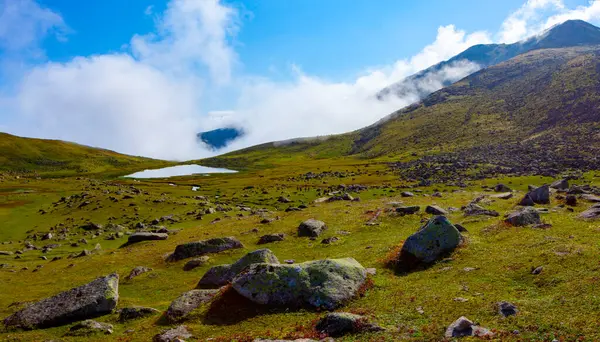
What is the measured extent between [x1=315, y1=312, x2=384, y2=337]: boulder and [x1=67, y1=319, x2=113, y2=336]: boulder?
15334mm

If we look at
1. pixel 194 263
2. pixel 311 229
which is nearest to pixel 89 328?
pixel 194 263

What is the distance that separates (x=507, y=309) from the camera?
749 inches

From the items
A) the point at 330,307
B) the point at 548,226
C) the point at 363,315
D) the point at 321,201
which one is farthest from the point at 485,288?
the point at 321,201

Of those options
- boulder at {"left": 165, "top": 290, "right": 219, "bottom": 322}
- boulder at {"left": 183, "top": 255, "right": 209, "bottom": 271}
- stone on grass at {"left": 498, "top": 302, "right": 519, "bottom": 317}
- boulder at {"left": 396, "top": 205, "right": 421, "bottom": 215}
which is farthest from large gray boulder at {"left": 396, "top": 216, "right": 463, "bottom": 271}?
boulder at {"left": 183, "top": 255, "right": 209, "bottom": 271}

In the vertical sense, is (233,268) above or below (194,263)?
above

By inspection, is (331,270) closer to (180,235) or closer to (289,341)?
(289,341)

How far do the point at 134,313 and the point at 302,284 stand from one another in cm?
1327

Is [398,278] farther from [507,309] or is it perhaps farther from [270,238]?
[270,238]

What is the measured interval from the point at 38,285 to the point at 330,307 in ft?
122

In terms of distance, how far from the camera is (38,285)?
42062mm

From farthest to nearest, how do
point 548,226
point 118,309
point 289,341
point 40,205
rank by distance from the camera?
1. point 40,205
2. point 548,226
3. point 118,309
4. point 289,341

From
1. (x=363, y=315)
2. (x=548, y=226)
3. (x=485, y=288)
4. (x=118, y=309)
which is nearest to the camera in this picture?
(x=363, y=315)

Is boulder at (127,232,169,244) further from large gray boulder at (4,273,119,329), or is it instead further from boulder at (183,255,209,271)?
large gray boulder at (4,273,119,329)

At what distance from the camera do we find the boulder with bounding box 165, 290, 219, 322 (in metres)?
25.6
